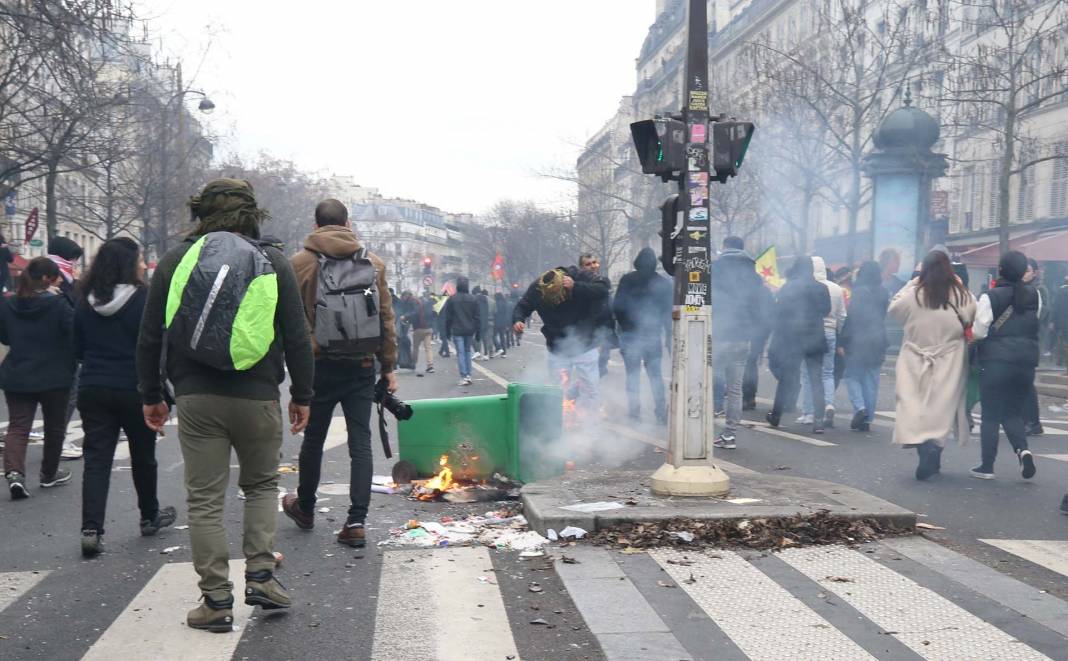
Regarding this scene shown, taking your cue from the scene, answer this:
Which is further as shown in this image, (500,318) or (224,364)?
(500,318)

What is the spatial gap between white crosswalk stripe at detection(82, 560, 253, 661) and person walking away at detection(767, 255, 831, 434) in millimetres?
7972

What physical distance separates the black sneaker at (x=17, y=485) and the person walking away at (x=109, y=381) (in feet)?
5.98

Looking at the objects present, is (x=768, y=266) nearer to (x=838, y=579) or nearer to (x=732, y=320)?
(x=732, y=320)

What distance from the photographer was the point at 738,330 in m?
10.9

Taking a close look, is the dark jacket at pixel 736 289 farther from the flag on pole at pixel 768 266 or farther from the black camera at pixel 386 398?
the flag on pole at pixel 768 266

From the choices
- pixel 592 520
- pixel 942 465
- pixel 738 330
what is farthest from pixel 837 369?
pixel 592 520

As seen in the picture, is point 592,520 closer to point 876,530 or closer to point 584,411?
point 876,530

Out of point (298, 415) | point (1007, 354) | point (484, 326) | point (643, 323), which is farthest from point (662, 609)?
point (484, 326)

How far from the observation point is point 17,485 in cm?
776

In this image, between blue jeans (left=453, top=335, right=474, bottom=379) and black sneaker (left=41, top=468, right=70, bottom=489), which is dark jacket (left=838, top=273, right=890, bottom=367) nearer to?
black sneaker (left=41, top=468, right=70, bottom=489)

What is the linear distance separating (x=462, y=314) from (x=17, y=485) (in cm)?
1247

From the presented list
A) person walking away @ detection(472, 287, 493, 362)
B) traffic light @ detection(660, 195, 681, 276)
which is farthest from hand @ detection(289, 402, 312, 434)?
person walking away @ detection(472, 287, 493, 362)

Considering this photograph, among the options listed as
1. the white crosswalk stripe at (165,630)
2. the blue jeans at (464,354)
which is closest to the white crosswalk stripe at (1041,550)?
the white crosswalk stripe at (165,630)

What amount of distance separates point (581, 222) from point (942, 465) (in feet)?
172
